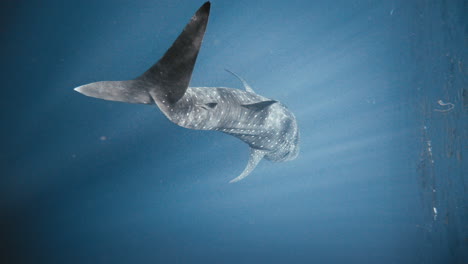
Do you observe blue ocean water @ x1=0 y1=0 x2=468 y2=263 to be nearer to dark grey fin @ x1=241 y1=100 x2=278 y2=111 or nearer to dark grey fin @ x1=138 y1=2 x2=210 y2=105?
dark grey fin @ x1=241 y1=100 x2=278 y2=111

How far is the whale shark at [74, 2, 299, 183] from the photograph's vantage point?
6.58ft

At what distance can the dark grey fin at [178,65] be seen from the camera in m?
1.85

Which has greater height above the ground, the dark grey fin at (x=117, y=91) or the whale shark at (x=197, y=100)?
the whale shark at (x=197, y=100)

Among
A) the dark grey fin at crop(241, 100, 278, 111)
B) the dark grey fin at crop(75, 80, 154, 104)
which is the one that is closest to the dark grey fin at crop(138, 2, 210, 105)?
the dark grey fin at crop(75, 80, 154, 104)

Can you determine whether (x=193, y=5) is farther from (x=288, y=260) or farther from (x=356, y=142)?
(x=288, y=260)

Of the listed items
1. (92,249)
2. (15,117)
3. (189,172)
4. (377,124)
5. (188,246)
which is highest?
(377,124)

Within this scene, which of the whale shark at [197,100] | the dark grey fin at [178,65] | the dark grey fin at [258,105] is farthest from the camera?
the dark grey fin at [258,105]

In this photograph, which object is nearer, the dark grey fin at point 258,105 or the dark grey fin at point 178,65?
the dark grey fin at point 178,65

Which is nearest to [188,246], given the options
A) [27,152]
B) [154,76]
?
[27,152]

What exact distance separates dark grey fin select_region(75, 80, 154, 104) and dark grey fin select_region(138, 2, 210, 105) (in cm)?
10

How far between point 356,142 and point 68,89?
54.3 ft

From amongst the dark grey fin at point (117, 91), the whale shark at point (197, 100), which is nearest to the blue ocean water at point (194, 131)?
the whale shark at point (197, 100)

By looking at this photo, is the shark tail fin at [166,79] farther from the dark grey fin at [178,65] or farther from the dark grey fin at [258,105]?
the dark grey fin at [258,105]

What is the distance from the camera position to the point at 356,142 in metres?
16.1
